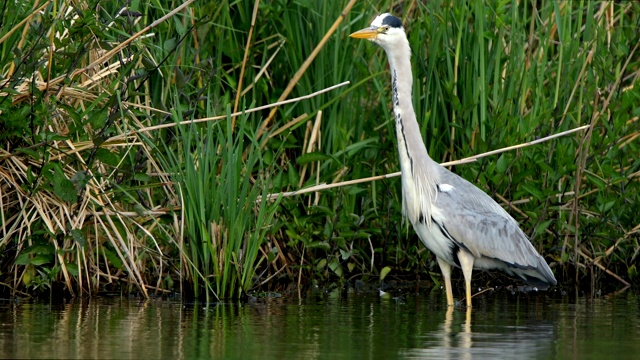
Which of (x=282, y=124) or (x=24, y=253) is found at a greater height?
(x=282, y=124)

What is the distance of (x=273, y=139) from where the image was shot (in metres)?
7.59

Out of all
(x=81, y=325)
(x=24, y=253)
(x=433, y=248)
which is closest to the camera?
(x=81, y=325)

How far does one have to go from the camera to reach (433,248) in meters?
7.30

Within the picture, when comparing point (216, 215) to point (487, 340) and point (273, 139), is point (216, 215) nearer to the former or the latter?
point (273, 139)

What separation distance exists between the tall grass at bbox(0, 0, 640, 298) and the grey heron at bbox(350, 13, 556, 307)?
37 cm

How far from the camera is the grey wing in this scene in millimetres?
7258

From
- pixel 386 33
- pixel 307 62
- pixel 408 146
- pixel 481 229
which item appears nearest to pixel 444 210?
pixel 481 229

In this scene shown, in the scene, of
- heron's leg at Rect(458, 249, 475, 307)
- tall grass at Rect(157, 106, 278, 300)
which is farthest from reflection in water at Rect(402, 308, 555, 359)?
tall grass at Rect(157, 106, 278, 300)

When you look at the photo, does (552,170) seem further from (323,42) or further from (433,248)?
(323,42)

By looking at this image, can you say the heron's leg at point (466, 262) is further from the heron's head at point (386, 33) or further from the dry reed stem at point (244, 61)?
the dry reed stem at point (244, 61)

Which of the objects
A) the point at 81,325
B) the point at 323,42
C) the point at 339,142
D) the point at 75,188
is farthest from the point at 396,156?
the point at 81,325

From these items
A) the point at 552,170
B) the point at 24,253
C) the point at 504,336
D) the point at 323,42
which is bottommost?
the point at 504,336

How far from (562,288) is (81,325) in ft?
11.8

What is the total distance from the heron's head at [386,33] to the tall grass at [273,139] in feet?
1.34
